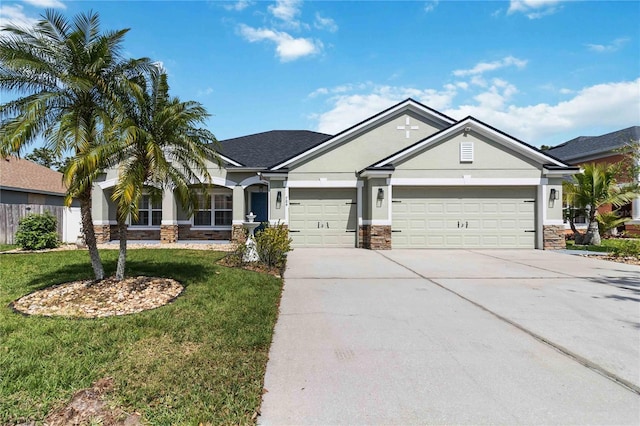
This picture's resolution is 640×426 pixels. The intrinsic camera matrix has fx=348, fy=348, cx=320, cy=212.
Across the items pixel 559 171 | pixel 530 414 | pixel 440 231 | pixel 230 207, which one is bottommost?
pixel 530 414

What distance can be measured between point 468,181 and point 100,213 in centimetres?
1559

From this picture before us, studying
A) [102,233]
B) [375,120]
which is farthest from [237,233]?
[375,120]

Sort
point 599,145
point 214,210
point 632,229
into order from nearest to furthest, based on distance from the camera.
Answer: point 214,210, point 632,229, point 599,145

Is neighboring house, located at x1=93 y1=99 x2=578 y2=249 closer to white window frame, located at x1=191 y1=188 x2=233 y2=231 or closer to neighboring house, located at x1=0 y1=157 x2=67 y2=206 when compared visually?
white window frame, located at x1=191 y1=188 x2=233 y2=231

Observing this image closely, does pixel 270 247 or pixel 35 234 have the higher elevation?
pixel 35 234

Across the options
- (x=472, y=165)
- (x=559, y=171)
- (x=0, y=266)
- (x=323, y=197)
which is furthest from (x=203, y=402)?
(x=559, y=171)

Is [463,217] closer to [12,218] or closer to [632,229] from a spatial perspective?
[632,229]

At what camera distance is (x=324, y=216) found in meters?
14.6

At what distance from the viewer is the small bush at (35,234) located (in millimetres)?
12281

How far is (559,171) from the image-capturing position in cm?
1357

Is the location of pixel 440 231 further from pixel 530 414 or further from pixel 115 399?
pixel 115 399

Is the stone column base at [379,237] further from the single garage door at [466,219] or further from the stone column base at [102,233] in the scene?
the stone column base at [102,233]

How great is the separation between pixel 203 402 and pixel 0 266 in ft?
29.6

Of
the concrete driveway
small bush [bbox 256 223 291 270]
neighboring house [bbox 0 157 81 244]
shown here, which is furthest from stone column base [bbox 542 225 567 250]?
neighboring house [bbox 0 157 81 244]
